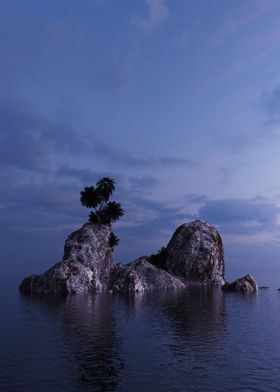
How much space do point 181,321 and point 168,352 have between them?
18435 mm

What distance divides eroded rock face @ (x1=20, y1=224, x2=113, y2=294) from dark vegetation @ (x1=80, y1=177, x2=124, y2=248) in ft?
9.36

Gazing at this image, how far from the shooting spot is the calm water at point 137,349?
97.6 ft

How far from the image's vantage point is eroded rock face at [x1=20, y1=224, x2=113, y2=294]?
309 ft

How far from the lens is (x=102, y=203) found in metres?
116

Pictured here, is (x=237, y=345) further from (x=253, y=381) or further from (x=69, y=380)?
(x=69, y=380)

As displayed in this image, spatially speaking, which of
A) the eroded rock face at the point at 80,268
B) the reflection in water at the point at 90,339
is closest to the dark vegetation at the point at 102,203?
the eroded rock face at the point at 80,268

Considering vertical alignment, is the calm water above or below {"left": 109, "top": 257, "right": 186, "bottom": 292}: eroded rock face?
below

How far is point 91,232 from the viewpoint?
11062cm

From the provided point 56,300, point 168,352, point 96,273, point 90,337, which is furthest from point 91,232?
point 168,352

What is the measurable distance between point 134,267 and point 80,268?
16906 millimetres

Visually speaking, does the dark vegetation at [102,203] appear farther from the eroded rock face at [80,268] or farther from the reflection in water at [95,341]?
the reflection in water at [95,341]

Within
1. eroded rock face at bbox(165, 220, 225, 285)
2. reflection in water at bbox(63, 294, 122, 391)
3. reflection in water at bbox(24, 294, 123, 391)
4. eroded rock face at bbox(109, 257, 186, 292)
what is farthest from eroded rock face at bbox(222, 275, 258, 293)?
reflection in water at bbox(63, 294, 122, 391)

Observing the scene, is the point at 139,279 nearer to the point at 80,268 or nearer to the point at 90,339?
the point at 80,268

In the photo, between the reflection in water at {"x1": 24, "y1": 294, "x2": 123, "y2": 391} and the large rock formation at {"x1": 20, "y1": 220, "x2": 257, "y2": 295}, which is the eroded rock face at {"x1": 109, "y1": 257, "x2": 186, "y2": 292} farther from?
the reflection in water at {"x1": 24, "y1": 294, "x2": 123, "y2": 391}
